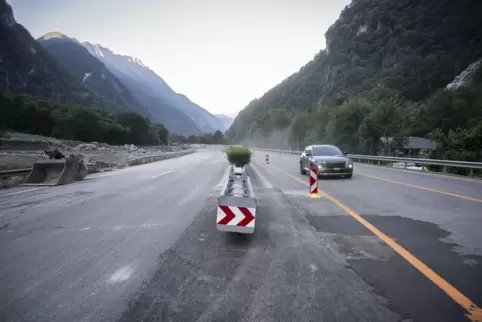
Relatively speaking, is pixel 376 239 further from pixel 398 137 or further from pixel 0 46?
pixel 0 46

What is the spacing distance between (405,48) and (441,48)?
493 inches

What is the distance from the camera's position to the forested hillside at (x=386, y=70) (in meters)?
69.2

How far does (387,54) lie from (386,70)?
14742 mm

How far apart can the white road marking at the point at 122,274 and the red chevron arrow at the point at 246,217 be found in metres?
1.84

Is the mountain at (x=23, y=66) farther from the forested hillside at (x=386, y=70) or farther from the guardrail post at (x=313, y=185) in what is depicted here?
the guardrail post at (x=313, y=185)

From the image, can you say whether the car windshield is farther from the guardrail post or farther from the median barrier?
the median barrier

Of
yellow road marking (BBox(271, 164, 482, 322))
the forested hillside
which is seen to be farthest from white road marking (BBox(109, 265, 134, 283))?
the forested hillside

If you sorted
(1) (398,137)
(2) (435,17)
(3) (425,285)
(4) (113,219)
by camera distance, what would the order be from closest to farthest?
1. (3) (425,285)
2. (4) (113,219)
3. (1) (398,137)
4. (2) (435,17)

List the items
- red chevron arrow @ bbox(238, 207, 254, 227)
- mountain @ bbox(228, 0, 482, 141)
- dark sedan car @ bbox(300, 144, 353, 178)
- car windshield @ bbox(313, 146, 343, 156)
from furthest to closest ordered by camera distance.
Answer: mountain @ bbox(228, 0, 482, 141) < car windshield @ bbox(313, 146, 343, 156) < dark sedan car @ bbox(300, 144, 353, 178) < red chevron arrow @ bbox(238, 207, 254, 227)

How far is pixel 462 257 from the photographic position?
13.5 ft

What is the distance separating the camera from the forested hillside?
69.2m

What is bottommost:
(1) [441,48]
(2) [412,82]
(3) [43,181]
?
(3) [43,181]

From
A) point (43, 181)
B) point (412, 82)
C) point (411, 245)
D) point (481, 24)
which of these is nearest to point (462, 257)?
point (411, 245)

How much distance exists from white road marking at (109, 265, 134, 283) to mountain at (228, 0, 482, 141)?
327 feet
